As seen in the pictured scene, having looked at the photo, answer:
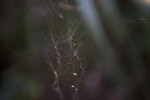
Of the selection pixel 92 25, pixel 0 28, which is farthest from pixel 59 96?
pixel 0 28

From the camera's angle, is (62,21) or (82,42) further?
(82,42)

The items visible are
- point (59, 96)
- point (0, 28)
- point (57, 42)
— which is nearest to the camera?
point (57, 42)

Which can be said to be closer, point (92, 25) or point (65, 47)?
point (65, 47)

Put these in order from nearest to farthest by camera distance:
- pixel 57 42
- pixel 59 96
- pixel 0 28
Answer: pixel 57 42 < pixel 59 96 < pixel 0 28

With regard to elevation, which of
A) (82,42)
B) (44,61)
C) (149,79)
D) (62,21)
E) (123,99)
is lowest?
(123,99)

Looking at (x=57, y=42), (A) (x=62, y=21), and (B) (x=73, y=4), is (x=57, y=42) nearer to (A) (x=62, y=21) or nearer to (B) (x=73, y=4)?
(A) (x=62, y=21)

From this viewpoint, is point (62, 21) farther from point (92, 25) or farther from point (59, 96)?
point (59, 96)

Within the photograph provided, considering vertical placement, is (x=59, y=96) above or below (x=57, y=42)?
below

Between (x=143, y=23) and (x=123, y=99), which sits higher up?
(x=143, y=23)

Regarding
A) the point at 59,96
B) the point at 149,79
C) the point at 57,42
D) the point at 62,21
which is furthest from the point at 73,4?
the point at 149,79

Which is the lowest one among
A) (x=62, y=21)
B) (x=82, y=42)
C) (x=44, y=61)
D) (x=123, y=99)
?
(x=123, y=99)
